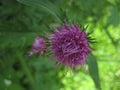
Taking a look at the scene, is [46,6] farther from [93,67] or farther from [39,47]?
[93,67]

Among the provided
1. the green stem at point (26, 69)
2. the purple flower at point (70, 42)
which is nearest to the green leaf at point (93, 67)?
the purple flower at point (70, 42)

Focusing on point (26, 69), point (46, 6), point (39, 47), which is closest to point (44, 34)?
point (39, 47)

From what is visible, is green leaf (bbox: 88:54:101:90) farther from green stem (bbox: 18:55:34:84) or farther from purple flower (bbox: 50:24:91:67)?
green stem (bbox: 18:55:34:84)

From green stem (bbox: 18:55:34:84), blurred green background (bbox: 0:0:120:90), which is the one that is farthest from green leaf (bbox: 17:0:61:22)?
green stem (bbox: 18:55:34:84)

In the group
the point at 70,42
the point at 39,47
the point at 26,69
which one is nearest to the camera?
the point at 70,42

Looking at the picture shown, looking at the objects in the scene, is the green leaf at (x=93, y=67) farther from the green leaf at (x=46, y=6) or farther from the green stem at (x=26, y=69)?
the green stem at (x=26, y=69)

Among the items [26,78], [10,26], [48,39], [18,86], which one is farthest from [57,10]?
[26,78]
